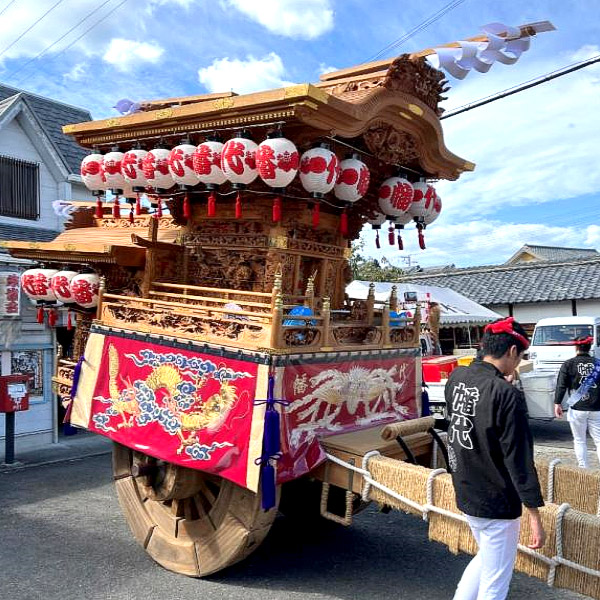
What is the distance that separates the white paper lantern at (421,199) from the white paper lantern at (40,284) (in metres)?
4.25

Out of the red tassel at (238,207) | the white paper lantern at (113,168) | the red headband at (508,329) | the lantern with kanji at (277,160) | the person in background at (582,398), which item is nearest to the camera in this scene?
the red headband at (508,329)

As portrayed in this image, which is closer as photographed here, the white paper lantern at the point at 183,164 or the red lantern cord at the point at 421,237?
the white paper lantern at the point at 183,164

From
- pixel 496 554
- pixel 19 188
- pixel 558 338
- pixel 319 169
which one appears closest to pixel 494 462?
pixel 496 554

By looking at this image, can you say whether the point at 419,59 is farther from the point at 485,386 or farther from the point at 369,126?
the point at 485,386

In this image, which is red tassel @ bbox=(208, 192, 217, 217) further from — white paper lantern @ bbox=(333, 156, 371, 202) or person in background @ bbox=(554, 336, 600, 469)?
person in background @ bbox=(554, 336, 600, 469)

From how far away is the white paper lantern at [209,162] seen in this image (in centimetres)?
527

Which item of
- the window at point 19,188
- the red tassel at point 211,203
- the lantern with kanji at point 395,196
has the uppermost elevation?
the window at point 19,188

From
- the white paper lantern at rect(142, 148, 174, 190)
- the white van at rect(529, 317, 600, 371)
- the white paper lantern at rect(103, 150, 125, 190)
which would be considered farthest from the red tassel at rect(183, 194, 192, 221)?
the white van at rect(529, 317, 600, 371)

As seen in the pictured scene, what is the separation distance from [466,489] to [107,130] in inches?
196

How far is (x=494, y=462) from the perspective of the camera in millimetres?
3047

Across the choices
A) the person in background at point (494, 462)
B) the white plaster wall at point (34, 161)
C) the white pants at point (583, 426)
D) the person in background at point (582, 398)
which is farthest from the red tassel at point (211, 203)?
the white plaster wall at point (34, 161)

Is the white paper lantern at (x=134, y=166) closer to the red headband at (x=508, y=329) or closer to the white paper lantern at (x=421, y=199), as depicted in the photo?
the white paper lantern at (x=421, y=199)

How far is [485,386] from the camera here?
3080 millimetres

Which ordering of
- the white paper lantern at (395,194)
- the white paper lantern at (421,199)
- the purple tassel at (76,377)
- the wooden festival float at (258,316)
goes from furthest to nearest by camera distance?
1. the white paper lantern at (421,199)
2. the white paper lantern at (395,194)
3. the purple tassel at (76,377)
4. the wooden festival float at (258,316)
